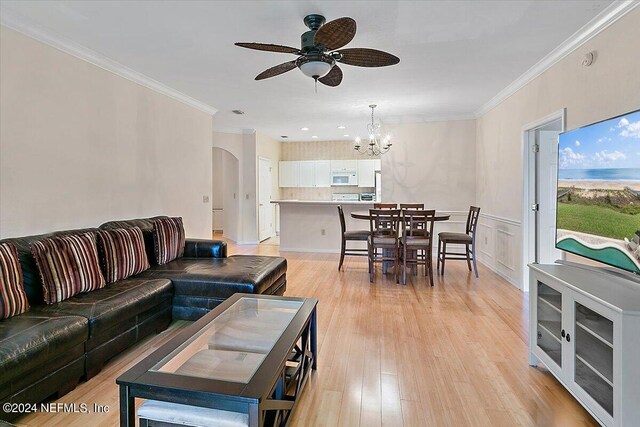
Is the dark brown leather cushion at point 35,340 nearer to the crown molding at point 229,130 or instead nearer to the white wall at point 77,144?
the white wall at point 77,144

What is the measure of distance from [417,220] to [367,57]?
2.52 metres

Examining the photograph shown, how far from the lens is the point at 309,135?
325 inches

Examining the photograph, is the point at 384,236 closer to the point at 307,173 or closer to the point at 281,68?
the point at 281,68

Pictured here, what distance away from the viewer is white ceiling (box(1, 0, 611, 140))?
2447 millimetres

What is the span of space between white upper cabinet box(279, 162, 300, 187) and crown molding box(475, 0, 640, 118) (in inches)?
221

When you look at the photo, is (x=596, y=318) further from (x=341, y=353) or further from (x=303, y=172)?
(x=303, y=172)

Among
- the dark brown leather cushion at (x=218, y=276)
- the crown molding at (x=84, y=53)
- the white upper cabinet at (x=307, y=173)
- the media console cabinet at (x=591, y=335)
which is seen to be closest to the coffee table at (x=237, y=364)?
the dark brown leather cushion at (x=218, y=276)

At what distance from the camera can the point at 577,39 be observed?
2.90 meters

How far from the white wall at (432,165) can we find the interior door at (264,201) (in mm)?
2999

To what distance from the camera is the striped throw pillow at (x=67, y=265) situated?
7.58ft

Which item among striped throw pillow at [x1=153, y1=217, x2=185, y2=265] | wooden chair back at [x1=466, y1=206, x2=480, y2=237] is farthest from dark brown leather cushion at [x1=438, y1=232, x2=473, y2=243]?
striped throw pillow at [x1=153, y1=217, x2=185, y2=265]

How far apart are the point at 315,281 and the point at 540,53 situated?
3.56m

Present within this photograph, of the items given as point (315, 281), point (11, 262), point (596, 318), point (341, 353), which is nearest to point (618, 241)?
point (596, 318)

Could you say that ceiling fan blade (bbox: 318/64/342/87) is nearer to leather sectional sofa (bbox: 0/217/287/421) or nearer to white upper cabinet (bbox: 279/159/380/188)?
leather sectional sofa (bbox: 0/217/287/421)
